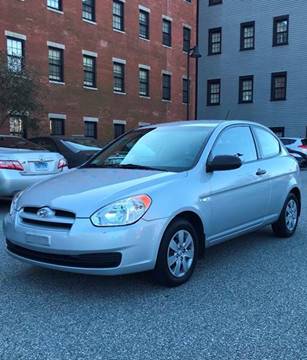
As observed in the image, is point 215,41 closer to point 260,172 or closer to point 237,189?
point 260,172

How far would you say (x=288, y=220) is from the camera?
266 inches

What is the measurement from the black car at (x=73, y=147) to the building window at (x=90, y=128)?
1321 centimetres

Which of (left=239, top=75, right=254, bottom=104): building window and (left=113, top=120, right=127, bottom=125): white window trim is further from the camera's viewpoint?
(left=239, top=75, right=254, bottom=104): building window

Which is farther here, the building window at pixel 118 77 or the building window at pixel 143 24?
the building window at pixel 143 24

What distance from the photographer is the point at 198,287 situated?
457 cm

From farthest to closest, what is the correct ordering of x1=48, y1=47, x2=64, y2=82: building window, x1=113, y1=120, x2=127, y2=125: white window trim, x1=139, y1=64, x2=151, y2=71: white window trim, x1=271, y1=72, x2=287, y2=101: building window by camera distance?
1. x1=271, y1=72, x2=287, y2=101: building window
2. x1=139, y1=64, x2=151, y2=71: white window trim
3. x1=113, y1=120, x2=127, y2=125: white window trim
4. x1=48, y1=47, x2=64, y2=82: building window

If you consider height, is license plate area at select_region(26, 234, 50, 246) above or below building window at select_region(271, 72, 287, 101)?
below

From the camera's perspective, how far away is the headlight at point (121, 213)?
161 inches

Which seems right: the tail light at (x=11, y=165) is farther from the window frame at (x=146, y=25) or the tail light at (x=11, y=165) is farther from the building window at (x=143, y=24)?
the building window at (x=143, y=24)

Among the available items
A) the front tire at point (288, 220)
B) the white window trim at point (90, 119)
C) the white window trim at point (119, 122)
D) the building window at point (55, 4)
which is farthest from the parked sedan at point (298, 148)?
the front tire at point (288, 220)

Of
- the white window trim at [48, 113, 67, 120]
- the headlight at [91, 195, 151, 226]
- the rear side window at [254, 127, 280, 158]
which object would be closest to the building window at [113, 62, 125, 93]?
the white window trim at [48, 113, 67, 120]

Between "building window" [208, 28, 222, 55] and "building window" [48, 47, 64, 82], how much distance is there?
609 inches

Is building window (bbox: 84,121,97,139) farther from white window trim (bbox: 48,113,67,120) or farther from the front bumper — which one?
the front bumper

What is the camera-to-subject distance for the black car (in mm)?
11406
